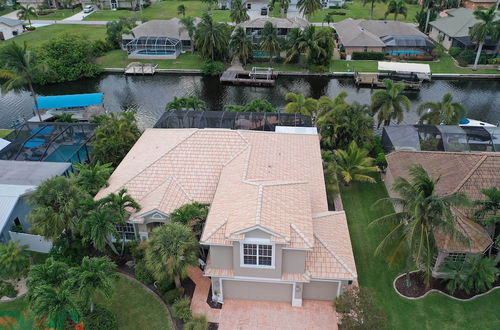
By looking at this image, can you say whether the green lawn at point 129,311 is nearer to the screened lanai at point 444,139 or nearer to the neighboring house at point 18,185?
the neighboring house at point 18,185

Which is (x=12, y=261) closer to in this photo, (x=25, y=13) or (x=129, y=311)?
(x=129, y=311)

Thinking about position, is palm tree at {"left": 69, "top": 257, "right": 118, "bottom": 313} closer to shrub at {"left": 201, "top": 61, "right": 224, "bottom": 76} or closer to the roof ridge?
the roof ridge

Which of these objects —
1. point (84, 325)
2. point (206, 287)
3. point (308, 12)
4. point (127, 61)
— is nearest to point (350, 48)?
point (308, 12)

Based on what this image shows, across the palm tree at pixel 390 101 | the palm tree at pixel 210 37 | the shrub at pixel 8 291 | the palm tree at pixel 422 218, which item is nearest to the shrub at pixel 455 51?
the palm tree at pixel 390 101

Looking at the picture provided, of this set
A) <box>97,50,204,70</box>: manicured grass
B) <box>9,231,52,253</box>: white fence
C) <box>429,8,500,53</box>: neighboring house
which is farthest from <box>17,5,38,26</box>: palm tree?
<box>429,8,500,53</box>: neighboring house

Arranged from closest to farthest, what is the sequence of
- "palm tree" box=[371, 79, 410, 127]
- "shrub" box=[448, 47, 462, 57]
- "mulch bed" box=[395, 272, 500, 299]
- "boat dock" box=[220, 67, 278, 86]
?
"mulch bed" box=[395, 272, 500, 299]
"palm tree" box=[371, 79, 410, 127]
"boat dock" box=[220, 67, 278, 86]
"shrub" box=[448, 47, 462, 57]

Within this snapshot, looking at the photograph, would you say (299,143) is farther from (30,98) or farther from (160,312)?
(30,98)
